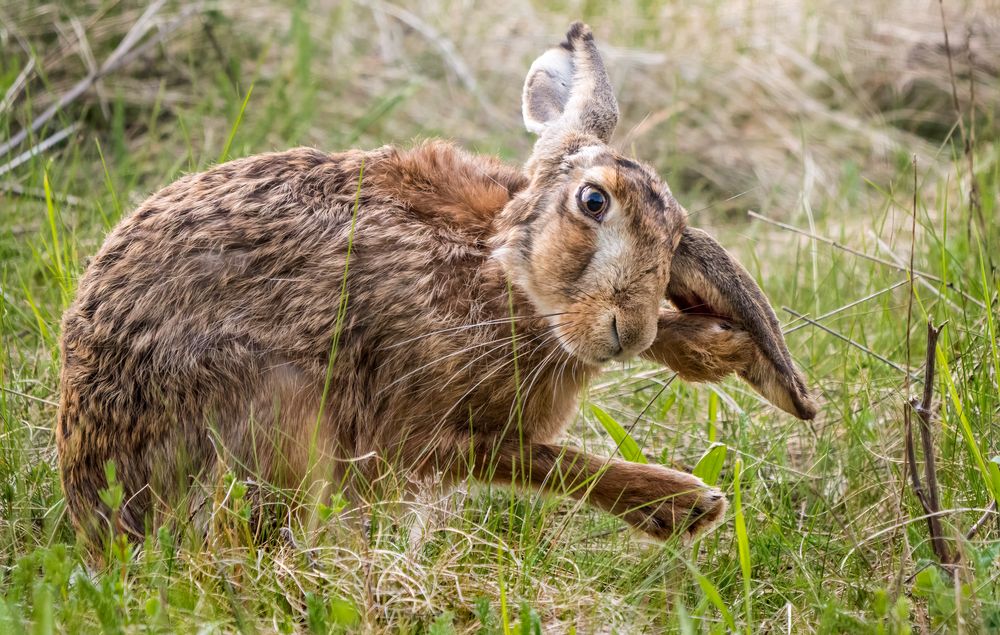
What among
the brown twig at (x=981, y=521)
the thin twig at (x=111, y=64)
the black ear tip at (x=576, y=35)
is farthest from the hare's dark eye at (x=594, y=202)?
the thin twig at (x=111, y=64)

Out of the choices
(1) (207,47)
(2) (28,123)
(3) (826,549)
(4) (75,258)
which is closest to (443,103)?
(1) (207,47)

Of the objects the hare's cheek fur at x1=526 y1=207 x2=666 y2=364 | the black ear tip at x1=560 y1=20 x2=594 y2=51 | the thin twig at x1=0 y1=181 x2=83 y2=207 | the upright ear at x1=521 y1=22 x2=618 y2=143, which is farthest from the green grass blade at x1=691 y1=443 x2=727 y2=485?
the thin twig at x1=0 y1=181 x2=83 y2=207

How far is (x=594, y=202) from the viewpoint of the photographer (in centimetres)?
300

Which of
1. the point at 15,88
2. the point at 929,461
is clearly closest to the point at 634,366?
the point at 929,461

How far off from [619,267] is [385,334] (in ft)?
2.27

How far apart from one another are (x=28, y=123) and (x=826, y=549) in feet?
11.6

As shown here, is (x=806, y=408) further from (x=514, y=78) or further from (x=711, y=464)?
(x=514, y=78)

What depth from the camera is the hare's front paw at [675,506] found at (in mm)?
2975

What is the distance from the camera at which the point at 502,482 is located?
3.17 metres

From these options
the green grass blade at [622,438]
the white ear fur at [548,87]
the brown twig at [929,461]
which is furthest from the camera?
the white ear fur at [548,87]

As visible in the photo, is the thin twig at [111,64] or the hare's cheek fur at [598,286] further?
the thin twig at [111,64]

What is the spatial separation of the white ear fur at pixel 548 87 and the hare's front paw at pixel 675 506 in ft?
3.83

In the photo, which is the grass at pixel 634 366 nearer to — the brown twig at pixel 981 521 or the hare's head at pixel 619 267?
the brown twig at pixel 981 521

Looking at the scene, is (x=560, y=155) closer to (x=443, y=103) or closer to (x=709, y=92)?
(x=443, y=103)
